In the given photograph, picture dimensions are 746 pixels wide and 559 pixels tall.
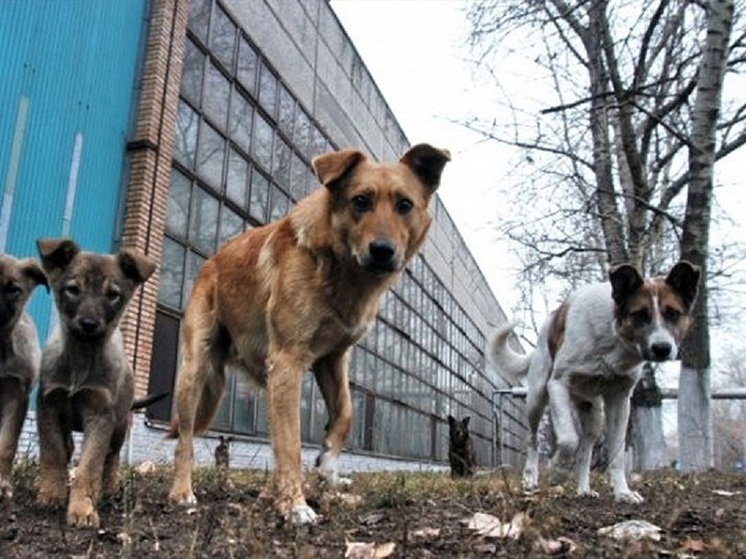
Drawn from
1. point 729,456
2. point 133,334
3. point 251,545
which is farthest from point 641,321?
point 729,456

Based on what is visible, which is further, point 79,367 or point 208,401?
point 208,401

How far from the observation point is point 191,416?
5.23 metres

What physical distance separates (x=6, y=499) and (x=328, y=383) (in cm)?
207

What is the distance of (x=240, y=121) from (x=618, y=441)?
15.8 meters

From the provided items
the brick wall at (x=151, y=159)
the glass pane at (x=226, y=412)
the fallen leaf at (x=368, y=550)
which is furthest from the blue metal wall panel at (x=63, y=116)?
the fallen leaf at (x=368, y=550)

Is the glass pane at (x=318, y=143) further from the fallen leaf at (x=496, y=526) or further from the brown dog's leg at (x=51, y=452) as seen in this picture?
the fallen leaf at (x=496, y=526)

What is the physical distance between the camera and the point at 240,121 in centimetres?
1991

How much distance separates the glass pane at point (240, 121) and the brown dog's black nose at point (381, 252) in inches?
615

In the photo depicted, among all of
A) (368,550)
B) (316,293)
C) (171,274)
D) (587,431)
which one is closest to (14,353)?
(316,293)

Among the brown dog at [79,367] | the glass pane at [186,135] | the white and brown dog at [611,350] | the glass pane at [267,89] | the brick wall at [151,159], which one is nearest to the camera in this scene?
the brown dog at [79,367]

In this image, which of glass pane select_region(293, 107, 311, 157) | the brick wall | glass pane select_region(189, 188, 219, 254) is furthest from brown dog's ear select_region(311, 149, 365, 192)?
glass pane select_region(293, 107, 311, 157)

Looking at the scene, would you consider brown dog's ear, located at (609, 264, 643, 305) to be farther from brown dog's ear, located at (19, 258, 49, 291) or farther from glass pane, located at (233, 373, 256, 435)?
glass pane, located at (233, 373, 256, 435)

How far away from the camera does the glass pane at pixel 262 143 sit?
819 inches

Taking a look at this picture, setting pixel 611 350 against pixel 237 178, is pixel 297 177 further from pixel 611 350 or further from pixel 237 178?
pixel 611 350
